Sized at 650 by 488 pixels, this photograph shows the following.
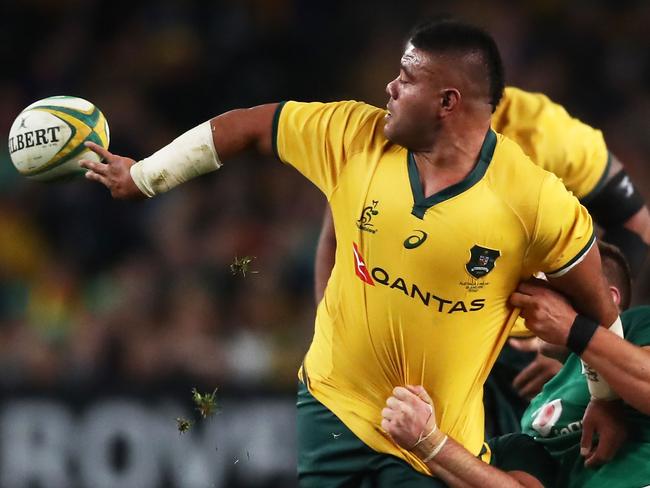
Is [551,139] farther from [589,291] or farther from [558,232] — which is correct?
[558,232]

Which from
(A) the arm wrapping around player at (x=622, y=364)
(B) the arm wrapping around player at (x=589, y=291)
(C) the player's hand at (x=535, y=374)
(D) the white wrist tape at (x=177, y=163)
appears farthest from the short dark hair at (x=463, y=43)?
(C) the player's hand at (x=535, y=374)

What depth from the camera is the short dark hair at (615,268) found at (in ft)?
15.3

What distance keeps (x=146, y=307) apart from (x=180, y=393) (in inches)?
45.7

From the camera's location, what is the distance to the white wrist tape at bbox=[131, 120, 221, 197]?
382 centimetres

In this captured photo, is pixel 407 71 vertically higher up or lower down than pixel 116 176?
higher up

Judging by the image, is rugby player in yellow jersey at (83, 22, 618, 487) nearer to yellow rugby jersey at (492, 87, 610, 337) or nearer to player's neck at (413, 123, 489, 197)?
player's neck at (413, 123, 489, 197)

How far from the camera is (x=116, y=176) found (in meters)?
3.84

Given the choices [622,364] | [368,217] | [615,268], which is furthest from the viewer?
[615,268]

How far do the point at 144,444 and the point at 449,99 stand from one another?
4.02 meters

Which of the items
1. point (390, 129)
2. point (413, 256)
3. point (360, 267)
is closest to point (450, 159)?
point (390, 129)

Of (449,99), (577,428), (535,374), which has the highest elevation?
(449,99)

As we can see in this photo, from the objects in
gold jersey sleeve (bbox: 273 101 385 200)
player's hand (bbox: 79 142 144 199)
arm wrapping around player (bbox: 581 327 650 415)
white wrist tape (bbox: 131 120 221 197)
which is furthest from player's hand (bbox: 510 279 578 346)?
player's hand (bbox: 79 142 144 199)

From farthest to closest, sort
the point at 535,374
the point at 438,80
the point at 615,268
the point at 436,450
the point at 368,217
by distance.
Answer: the point at 535,374
the point at 615,268
the point at 436,450
the point at 368,217
the point at 438,80

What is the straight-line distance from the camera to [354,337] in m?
3.91
